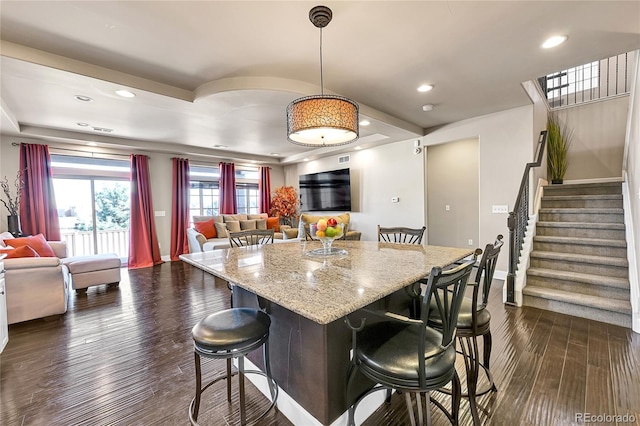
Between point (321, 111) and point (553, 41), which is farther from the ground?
point (553, 41)

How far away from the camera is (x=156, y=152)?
6.02 meters

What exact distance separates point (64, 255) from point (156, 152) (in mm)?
2665

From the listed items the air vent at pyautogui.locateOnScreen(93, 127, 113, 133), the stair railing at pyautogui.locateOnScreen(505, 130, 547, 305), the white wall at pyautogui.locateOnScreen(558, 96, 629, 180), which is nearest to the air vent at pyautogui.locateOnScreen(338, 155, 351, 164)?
the stair railing at pyautogui.locateOnScreen(505, 130, 547, 305)

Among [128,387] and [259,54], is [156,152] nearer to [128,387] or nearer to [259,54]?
[259,54]

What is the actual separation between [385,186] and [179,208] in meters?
4.71

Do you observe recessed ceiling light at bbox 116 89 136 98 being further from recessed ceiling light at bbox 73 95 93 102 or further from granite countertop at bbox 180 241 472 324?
granite countertop at bbox 180 241 472 324

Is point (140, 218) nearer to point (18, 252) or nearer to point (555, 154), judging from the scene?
point (18, 252)

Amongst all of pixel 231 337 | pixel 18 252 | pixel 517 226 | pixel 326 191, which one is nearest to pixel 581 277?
pixel 517 226

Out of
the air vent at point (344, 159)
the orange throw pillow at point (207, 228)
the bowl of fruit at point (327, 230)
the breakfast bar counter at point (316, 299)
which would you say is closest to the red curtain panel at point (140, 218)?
the orange throw pillow at point (207, 228)

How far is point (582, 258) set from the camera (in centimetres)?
313

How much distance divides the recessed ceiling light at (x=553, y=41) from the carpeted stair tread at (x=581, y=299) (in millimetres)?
2528

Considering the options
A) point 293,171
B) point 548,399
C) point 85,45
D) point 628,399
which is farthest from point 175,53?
point 293,171

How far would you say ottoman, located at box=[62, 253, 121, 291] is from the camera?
3832 millimetres

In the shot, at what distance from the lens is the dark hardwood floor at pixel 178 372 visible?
1618 mm
